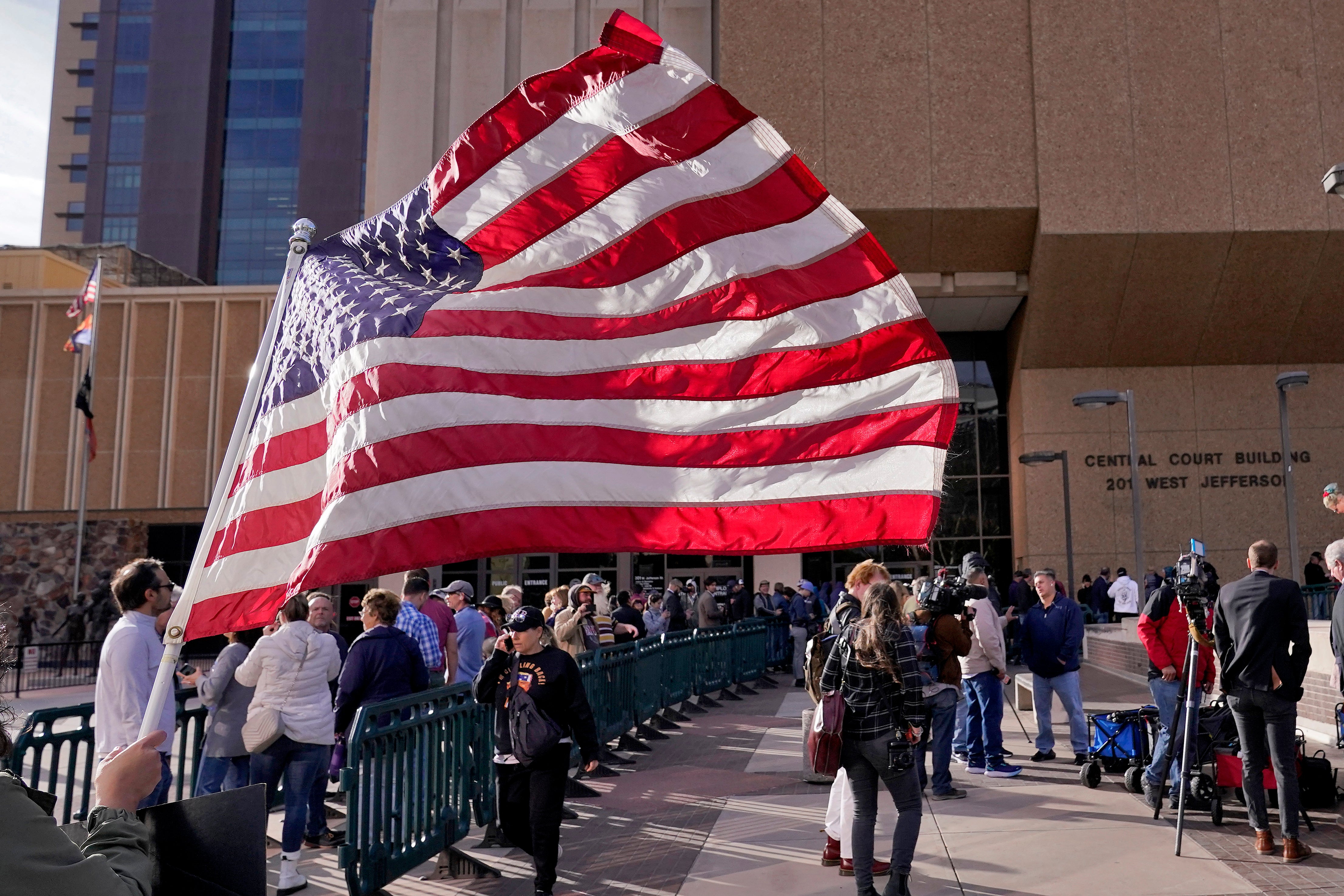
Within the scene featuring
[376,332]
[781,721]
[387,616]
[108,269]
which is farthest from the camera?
[108,269]

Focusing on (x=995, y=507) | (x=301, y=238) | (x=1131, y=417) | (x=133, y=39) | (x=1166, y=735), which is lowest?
(x=1166, y=735)

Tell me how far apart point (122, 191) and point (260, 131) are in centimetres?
1113

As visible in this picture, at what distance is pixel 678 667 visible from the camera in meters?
15.8

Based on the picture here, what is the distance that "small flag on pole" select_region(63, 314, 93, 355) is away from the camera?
1211 inches

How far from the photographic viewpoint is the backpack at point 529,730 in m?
6.58

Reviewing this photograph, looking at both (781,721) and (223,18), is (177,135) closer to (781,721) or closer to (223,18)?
(223,18)

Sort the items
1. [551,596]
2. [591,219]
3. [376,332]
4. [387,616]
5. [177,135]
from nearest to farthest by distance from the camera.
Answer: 1. [376,332]
2. [591,219]
3. [387,616]
4. [551,596]
5. [177,135]

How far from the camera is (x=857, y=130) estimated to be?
29.8m

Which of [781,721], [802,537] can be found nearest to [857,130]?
[781,721]

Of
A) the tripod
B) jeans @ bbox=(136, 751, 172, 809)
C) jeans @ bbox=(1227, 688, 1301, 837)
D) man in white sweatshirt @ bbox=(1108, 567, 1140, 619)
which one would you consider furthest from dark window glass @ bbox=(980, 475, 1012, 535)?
jeans @ bbox=(136, 751, 172, 809)

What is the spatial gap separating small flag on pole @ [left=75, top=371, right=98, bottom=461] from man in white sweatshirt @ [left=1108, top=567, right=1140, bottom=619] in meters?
25.4

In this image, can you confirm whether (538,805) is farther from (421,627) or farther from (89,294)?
(89,294)

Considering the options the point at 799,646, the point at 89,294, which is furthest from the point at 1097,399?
the point at 89,294

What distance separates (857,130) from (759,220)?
1020 inches
